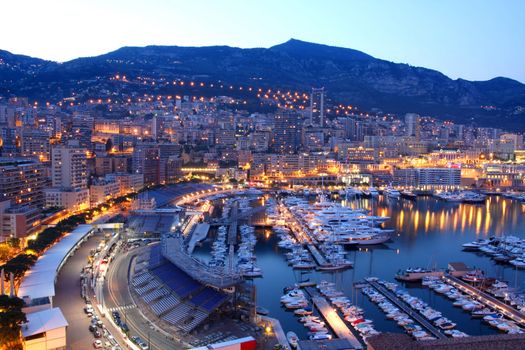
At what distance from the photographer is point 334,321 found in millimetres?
10148

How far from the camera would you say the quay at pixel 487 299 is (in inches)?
416

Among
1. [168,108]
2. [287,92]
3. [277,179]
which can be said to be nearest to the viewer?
[277,179]

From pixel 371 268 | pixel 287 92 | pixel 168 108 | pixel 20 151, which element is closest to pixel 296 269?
pixel 371 268

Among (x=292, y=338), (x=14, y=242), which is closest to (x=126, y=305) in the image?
(x=292, y=338)

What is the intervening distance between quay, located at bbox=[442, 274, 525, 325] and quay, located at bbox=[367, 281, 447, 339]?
177cm

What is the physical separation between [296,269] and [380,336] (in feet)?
24.7

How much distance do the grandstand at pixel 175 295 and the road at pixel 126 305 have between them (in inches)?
10.7

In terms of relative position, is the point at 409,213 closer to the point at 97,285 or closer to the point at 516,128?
the point at 97,285

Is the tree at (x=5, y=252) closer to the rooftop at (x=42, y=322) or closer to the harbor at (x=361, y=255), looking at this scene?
the rooftop at (x=42, y=322)

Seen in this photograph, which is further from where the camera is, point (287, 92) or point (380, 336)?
point (287, 92)

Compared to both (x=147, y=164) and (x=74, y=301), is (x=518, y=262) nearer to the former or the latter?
(x=74, y=301)

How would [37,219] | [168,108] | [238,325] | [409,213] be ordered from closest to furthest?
[238,325] → [37,219] → [409,213] → [168,108]

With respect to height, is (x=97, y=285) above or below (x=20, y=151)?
below

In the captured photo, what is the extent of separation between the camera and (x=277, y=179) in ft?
115
